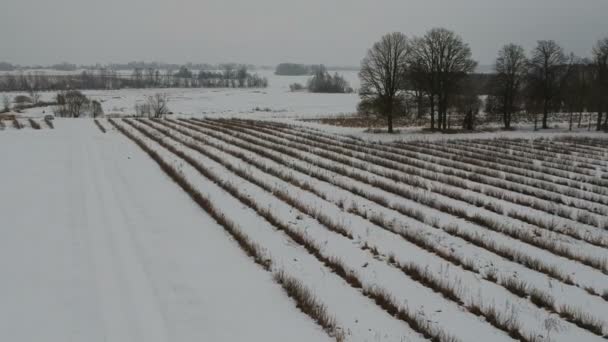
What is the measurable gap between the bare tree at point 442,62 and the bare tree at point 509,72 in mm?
8707

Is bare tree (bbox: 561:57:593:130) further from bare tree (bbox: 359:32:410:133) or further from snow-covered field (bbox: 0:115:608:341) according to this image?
snow-covered field (bbox: 0:115:608:341)

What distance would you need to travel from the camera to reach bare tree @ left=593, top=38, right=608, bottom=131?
155 feet

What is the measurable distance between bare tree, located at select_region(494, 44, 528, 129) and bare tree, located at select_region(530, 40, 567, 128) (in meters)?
1.36

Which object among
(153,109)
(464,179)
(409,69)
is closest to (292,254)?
(464,179)

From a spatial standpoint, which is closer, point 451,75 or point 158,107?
point 451,75

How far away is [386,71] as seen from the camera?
39.2 metres

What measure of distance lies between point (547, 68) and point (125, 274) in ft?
175

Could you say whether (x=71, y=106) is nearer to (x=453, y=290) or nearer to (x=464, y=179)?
(x=464, y=179)

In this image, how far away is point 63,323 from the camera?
5863mm

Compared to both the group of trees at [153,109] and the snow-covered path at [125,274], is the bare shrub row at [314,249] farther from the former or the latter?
the group of trees at [153,109]

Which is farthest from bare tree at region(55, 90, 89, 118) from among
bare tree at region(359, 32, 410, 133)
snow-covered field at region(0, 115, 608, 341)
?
snow-covered field at region(0, 115, 608, 341)

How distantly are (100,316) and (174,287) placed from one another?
4.19 feet

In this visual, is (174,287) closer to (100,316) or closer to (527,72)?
(100,316)

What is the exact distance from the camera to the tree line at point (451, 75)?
130ft
